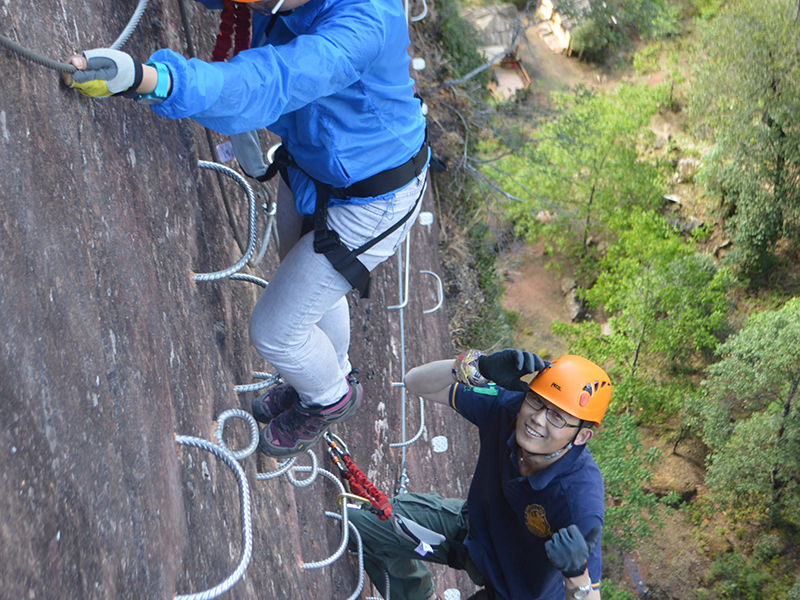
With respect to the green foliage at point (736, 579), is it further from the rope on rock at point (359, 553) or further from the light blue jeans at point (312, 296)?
the light blue jeans at point (312, 296)

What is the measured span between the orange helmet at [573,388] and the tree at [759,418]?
675 inches

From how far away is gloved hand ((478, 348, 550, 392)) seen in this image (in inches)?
120

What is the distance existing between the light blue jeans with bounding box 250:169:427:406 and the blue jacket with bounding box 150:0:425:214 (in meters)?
0.15

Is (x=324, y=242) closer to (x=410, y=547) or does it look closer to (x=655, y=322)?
(x=410, y=547)

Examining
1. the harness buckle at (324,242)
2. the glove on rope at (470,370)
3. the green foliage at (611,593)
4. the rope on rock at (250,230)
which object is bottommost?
the green foliage at (611,593)

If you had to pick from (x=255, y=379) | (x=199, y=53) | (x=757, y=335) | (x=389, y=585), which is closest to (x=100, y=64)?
(x=199, y=53)

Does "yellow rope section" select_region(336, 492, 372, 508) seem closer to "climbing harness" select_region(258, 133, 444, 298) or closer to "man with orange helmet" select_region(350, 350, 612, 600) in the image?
"man with orange helmet" select_region(350, 350, 612, 600)

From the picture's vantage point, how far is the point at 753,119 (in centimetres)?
2123

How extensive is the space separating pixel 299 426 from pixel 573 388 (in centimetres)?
131

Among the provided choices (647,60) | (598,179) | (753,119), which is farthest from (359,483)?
(647,60)

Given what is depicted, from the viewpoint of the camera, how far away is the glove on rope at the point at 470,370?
330 centimetres

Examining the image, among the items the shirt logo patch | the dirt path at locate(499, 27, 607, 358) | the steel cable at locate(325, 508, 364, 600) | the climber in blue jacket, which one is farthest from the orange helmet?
the dirt path at locate(499, 27, 607, 358)

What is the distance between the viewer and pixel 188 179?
2559mm

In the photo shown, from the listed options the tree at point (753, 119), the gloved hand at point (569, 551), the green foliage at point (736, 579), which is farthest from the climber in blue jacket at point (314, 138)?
the tree at point (753, 119)
